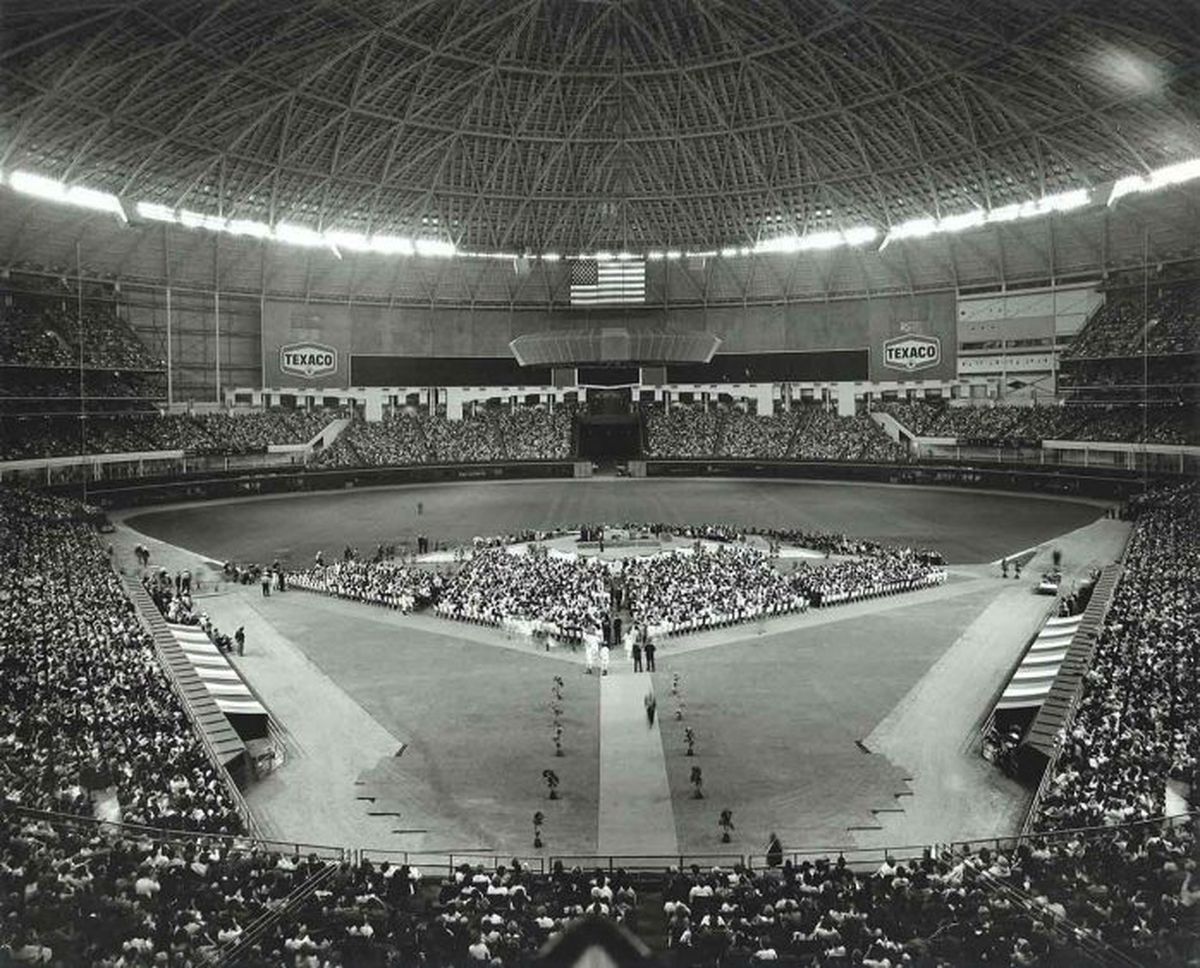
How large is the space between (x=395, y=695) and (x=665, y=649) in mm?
10478

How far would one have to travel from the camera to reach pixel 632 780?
2359 cm

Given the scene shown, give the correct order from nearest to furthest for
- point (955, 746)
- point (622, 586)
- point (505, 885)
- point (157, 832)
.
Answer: point (505, 885), point (157, 832), point (955, 746), point (622, 586)

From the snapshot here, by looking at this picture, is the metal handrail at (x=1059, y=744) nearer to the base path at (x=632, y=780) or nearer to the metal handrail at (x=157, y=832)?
the base path at (x=632, y=780)

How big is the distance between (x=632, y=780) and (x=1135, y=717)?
12.0 meters

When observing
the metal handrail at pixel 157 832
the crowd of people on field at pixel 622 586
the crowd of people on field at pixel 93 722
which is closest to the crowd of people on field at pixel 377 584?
the crowd of people on field at pixel 622 586

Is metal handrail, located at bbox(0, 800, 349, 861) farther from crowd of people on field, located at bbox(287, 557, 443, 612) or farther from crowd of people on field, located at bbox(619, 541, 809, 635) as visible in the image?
crowd of people on field, located at bbox(287, 557, 443, 612)

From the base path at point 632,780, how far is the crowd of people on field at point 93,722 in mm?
8051

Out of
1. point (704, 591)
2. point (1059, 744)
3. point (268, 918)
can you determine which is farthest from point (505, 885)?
point (704, 591)

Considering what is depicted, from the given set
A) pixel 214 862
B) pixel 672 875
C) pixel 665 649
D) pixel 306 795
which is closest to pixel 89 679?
pixel 306 795

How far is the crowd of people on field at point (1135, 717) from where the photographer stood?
1956cm

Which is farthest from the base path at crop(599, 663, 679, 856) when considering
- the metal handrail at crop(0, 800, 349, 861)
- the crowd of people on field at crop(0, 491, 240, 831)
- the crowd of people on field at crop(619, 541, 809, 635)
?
the crowd of people on field at crop(0, 491, 240, 831)

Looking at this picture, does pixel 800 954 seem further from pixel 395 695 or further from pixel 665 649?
pixel 665 649

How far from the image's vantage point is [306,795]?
23.2m

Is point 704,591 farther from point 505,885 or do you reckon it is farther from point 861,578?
point 505,885
